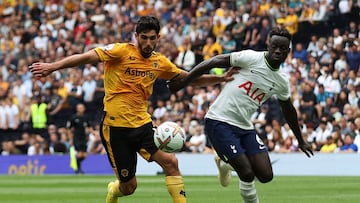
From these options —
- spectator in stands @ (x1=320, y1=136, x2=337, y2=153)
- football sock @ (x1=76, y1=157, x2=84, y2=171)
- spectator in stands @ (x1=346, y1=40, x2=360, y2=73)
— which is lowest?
football sock @ (x1=76, y1=157, x2=84, y2=171)

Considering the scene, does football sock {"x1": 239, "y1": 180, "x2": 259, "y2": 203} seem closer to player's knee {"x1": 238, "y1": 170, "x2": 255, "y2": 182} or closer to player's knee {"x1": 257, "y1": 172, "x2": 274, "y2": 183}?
player's knee {"x1": 238, "y1": 170, "x2": 255, "y2": 182}

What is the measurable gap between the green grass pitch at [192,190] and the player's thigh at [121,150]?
421 cm

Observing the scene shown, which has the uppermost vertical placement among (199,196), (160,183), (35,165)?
(199,196)

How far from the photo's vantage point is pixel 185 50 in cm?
2933

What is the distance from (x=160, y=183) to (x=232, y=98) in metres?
10.1

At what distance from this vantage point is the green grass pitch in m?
16.0

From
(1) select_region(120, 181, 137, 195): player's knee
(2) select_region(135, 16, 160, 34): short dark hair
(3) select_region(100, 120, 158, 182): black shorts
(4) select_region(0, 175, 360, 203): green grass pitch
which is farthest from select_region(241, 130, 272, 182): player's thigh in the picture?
(4) select_region(0, 175, 360, 203): green grass pitch

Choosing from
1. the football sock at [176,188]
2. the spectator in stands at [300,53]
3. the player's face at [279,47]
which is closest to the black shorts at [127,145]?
the football sock at [176,188]

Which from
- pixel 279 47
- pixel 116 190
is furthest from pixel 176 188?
pixel 279 47

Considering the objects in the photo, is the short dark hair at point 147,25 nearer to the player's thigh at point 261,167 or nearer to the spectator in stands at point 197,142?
the player's thigh at point 261,167

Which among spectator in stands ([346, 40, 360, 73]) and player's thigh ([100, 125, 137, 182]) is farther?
spectator in stands ([346, 40, 360, 73])

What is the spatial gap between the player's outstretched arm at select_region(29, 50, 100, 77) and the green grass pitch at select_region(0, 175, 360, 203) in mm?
5230

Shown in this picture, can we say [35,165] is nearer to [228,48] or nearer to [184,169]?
[184,169]

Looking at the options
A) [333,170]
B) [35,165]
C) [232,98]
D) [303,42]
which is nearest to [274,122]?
[333,170]
